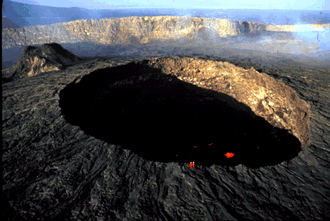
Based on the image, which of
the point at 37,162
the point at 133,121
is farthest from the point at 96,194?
the point at 133,121

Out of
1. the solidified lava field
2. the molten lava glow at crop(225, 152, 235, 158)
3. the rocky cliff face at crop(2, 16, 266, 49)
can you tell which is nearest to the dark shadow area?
the molten lava glow at crop(225, 152, 235, 158)

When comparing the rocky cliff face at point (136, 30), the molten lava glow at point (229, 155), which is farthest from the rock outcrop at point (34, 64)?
the rocky cliff face at point (136, 30)

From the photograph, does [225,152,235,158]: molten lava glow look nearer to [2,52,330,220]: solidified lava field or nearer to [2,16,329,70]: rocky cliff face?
[2,52,330,220]: solidified lava field

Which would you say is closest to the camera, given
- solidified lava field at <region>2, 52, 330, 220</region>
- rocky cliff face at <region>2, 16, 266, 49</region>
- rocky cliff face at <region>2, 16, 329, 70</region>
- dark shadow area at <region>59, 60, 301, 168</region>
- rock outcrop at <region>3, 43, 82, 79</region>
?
solidified lava field at <region>2, 52, 330, 220</region>

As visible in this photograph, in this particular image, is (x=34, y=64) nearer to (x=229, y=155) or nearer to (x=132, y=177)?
(x=132, y=177)

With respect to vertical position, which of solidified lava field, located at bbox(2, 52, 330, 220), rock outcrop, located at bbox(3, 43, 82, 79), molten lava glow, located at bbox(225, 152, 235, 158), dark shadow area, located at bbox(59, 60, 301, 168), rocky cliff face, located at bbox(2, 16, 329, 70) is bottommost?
molten lava glow, located at bbox(225, 152, 235, 158)

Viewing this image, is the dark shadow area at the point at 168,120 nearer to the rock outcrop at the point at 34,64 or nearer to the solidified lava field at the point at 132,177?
the solidified lava field at the point at 132,177

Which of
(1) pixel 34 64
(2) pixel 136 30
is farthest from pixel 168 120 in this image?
(2) pixel 136 30

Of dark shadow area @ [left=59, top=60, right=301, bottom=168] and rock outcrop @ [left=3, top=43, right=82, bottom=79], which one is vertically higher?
rock outcrop @ [left=3, top=43, right=82, bottom=79]
